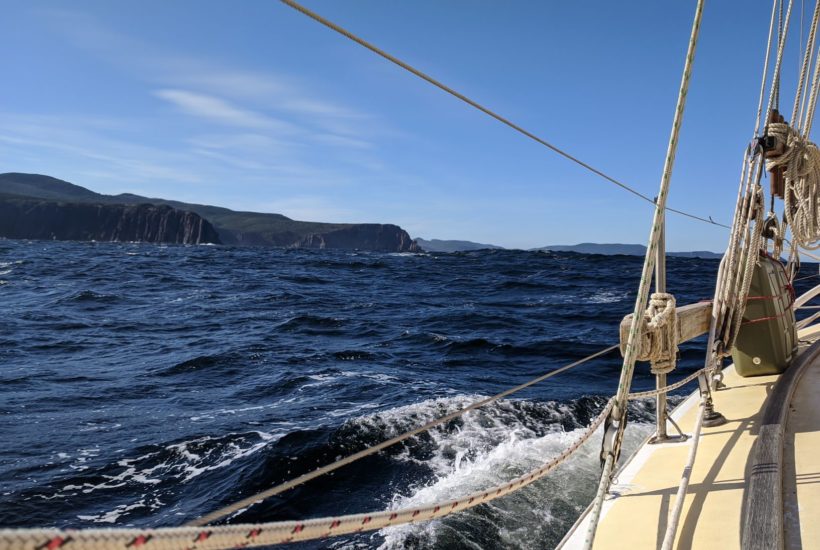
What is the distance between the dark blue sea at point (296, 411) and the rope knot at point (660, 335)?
1.89m

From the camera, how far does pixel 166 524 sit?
492cm

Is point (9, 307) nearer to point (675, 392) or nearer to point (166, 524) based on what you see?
point (166, 524)

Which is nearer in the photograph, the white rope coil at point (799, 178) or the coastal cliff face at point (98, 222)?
the white rope coil at point (799, 178)

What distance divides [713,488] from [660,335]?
0.82 m

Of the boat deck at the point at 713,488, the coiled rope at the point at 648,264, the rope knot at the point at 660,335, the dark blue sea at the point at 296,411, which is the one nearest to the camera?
the coiled rope at the point at 648,264

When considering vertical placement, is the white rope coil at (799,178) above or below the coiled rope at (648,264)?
above

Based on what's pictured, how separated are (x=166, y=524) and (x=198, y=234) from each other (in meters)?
195

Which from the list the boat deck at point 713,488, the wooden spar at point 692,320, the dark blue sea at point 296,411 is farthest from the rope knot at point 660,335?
the dark blue sea at point 296,411

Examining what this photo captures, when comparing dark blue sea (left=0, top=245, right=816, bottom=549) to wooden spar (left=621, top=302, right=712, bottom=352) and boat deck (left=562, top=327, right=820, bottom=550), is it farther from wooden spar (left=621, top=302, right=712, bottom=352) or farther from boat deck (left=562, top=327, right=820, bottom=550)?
wooden spar (left=621, top=302, right=712, bottom=352)

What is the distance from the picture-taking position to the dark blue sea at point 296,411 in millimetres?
5039

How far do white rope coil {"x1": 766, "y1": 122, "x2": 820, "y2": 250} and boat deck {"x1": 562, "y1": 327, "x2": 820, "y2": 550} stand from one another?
6.13 ft

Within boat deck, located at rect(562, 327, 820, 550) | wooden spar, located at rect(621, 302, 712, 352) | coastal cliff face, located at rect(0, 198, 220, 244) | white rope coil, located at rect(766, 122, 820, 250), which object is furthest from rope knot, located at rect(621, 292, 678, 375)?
coastal cliff face, located at rect(0, 198, 220, 244)

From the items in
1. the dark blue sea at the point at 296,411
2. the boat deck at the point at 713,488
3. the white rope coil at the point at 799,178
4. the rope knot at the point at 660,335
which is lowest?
the dark blue sea at the point at 296,411

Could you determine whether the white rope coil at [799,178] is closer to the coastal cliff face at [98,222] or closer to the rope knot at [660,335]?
the rope knot at [660,335]
